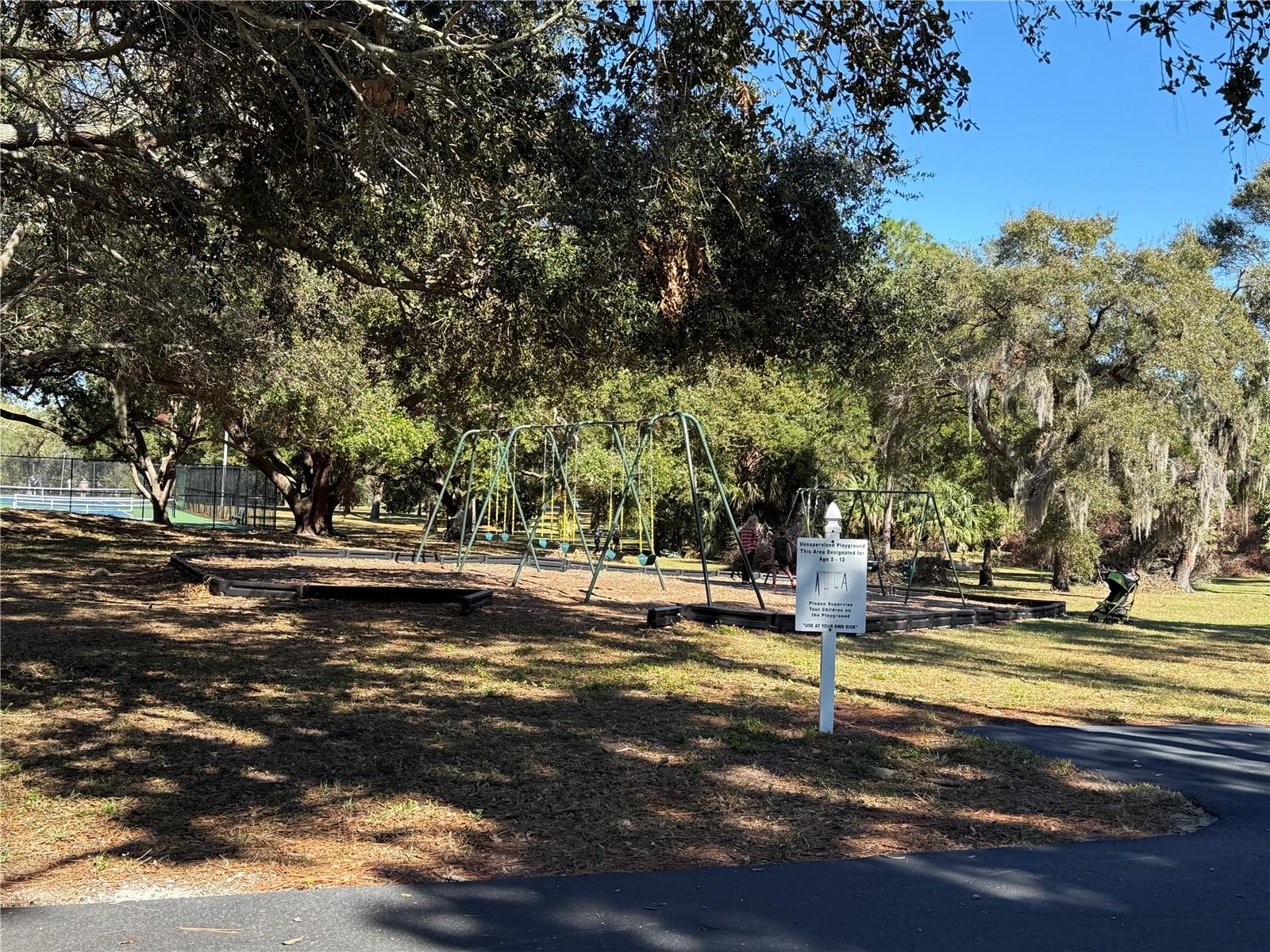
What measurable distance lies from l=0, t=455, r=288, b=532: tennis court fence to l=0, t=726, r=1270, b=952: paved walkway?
31.7m

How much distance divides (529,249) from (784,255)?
2471mm

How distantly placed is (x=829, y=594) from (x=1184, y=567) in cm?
2419

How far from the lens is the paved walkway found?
3572 mm

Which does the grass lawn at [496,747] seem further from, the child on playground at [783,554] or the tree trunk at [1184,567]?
the tree trunk at [1184,567]

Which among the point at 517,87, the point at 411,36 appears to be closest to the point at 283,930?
the point at 411,36

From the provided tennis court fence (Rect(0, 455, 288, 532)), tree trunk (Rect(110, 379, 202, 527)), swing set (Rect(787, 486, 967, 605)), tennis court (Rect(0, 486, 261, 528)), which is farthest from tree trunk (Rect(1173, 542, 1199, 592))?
tennis court (Rect(0, 486, 261, 528))

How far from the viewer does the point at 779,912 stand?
391 cm

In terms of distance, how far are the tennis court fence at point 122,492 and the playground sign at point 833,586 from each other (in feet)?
96.5

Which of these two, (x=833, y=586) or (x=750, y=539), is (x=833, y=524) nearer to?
(x=833, y=586)

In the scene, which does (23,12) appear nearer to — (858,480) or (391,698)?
(391,698)

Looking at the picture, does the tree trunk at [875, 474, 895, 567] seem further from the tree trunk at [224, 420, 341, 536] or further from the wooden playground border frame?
the tree trunk at [224, 420, 341, 536]

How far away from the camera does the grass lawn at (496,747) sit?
458 centimetres

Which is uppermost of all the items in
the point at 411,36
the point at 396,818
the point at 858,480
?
the point at 411,36

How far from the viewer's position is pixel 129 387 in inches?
829
